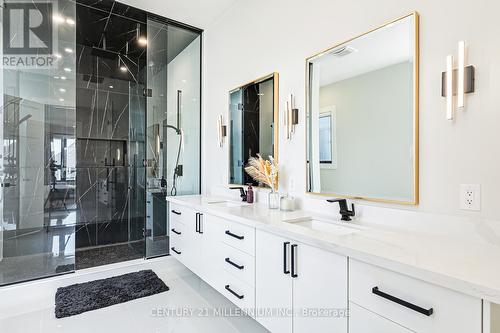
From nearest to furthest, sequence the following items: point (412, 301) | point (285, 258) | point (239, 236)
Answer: point (412, 301)
point (285, 258)
point (239, 236)

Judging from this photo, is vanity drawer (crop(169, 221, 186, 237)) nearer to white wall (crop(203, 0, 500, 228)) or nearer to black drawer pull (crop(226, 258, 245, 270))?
black drawer pull (crop(226, 258, 245, 270))

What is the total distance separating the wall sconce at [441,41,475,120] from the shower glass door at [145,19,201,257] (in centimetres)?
279

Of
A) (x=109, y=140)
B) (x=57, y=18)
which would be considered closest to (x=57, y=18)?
(x=57, y=18)

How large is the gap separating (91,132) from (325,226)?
3.91 metres

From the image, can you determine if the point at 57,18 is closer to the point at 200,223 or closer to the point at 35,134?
the point at 35,134

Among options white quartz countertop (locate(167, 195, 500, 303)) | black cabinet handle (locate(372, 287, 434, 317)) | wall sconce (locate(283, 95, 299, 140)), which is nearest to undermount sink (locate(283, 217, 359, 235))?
white quartz countertop (locate(167, 195, 500, 303))

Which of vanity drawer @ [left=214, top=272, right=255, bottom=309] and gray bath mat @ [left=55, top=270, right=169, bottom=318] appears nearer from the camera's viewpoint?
vanity drawer @ [left=214, top=272, right=255, bottom=309]

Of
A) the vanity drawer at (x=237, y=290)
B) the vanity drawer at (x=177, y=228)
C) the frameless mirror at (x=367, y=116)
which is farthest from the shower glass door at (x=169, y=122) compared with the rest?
the frameless mirror at (x=367, y=116)

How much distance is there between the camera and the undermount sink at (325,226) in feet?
5.44

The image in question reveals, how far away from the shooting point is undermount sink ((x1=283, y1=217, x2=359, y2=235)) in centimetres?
166

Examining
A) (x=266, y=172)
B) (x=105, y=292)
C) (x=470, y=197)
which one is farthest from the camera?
(x=105, y=292)

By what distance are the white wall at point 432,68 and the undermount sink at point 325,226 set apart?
0.51 feet

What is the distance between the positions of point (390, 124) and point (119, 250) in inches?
144

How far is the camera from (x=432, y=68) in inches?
55.9
